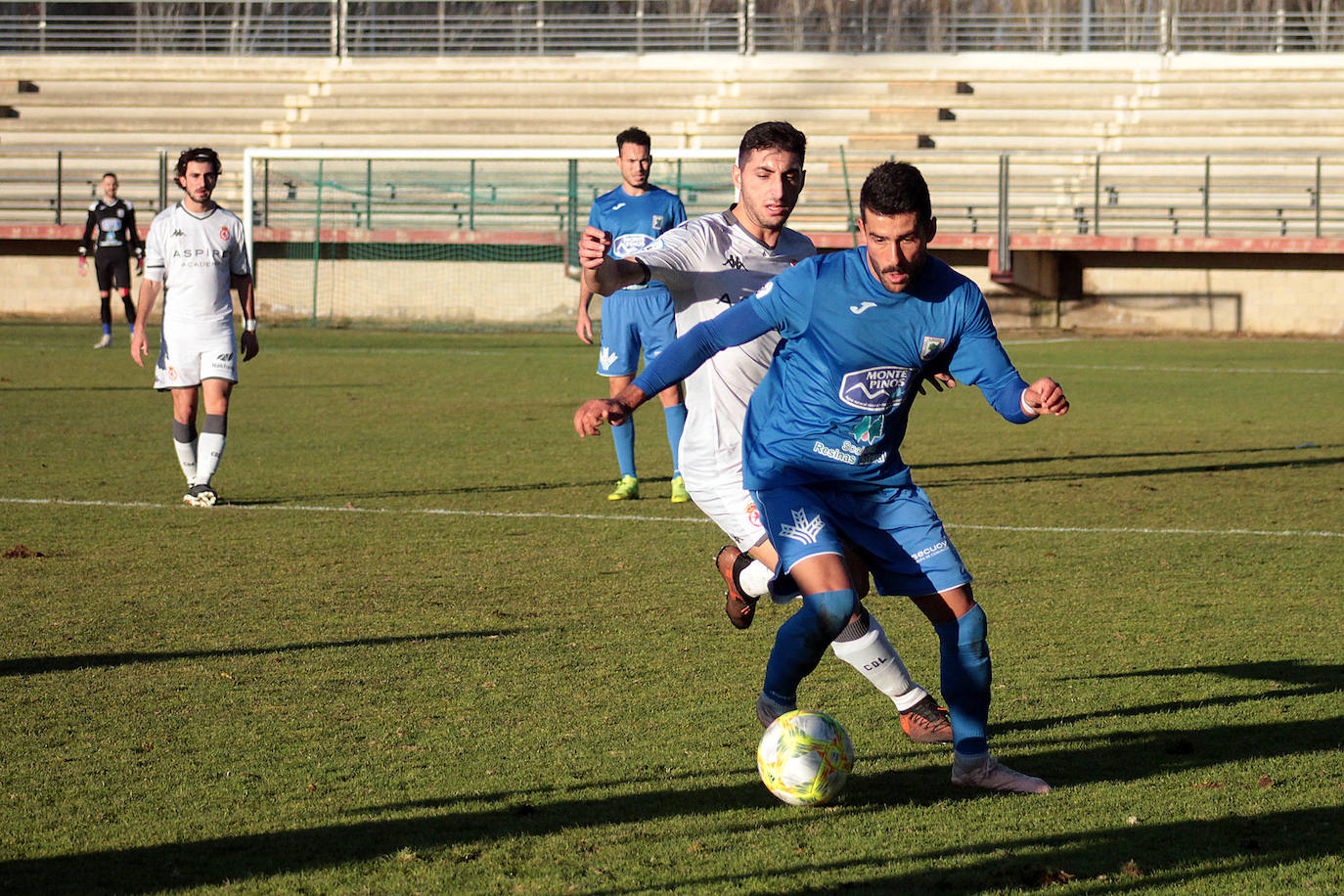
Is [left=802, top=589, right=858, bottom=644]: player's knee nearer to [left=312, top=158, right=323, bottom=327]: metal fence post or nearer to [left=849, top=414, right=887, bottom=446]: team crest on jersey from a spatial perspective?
[left=849, top=414, right=887, bottom=446]: team crest on jersey

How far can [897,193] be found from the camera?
381 centimetres

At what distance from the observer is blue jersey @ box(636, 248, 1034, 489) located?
399 centimetres

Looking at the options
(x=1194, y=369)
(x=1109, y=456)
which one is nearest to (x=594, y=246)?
(x=1109, y=456)

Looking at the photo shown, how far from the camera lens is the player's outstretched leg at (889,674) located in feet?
14.3

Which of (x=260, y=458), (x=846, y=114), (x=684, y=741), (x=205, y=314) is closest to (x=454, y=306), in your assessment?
(x=846, y=114)

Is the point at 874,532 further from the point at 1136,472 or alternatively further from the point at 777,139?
the point at 1136,472

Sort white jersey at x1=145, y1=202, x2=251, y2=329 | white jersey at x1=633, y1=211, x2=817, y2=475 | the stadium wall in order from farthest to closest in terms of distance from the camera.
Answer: the stadium wall → white jersey at x1=145, y1=202, x2=251, y2=329 → white jersey at x1=633, y1=211, x2=817, y2=475

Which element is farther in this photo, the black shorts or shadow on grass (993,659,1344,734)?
the black shorts

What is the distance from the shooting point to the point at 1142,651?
213 inches

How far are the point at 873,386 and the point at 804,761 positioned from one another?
102 centimetres

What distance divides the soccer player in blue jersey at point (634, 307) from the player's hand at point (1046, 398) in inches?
200

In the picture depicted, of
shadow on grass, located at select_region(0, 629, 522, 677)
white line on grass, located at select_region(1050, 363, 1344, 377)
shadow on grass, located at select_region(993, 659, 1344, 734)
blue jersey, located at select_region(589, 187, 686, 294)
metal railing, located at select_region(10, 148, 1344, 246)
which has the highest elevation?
metal railing, located at select_region(10, 148, 1344, 246)

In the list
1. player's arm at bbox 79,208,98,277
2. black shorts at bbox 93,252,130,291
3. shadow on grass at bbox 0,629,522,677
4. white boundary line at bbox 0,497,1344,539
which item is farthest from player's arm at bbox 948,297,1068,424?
player's arm at bbox 79,208,98,277

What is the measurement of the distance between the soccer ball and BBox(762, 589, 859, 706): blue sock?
0.82 ft
